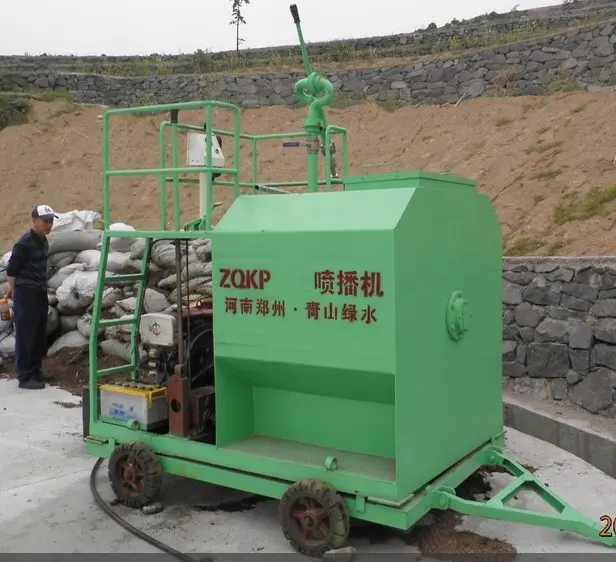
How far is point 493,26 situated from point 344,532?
635 inches

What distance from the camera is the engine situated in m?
4.07

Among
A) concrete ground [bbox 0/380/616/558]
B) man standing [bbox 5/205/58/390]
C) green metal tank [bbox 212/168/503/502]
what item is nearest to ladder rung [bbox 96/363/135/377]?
concrete ground [bbox 0/380/616/558]

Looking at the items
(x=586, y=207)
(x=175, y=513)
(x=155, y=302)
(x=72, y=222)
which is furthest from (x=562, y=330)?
(x=72, y=222)

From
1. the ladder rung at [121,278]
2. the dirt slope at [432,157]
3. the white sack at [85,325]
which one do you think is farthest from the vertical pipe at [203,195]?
the white sack at [85,325]

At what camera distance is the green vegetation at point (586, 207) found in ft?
24.0

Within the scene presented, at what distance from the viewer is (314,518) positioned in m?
3.40

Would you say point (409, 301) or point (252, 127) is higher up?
point (252, 127)

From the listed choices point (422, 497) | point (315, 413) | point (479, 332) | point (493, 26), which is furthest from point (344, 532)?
point (493, 26)

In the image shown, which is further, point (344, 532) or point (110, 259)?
point (110, 259)

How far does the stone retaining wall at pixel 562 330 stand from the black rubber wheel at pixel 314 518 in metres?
2.77

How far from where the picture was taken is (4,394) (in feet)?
22.6

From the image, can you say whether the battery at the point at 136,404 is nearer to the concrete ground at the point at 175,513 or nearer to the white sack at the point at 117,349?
the concrete ground at the point at 175,513

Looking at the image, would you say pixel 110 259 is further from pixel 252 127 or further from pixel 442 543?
pixel 252 127

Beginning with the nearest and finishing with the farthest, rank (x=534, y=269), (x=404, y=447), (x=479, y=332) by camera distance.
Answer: (x=404, y=447) < (x=479, y=332) < (x=534, y=269)
